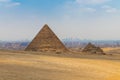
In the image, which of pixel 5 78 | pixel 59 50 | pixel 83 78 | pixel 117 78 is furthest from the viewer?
pixel 59 50

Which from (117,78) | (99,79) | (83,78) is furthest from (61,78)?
(117,78)

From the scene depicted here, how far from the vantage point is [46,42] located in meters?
44.0

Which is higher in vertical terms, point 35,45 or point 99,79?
point 35,45

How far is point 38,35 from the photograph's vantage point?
44438 mm

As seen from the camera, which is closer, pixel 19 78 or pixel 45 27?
pixel 19 78

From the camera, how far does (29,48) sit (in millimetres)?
44875

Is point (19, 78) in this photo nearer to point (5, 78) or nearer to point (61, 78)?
point (5, 78)

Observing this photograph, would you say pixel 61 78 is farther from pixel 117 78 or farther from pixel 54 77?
pixel 117 78

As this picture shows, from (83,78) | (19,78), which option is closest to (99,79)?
(83,78)

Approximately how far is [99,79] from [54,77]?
2.80 m

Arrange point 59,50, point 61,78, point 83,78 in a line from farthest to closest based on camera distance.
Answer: point 59,50, point 83,78, point 61,78

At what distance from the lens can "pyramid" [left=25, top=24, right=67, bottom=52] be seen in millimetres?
44156

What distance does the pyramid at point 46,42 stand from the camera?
44.2 m

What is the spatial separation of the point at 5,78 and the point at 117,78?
7.66 m
